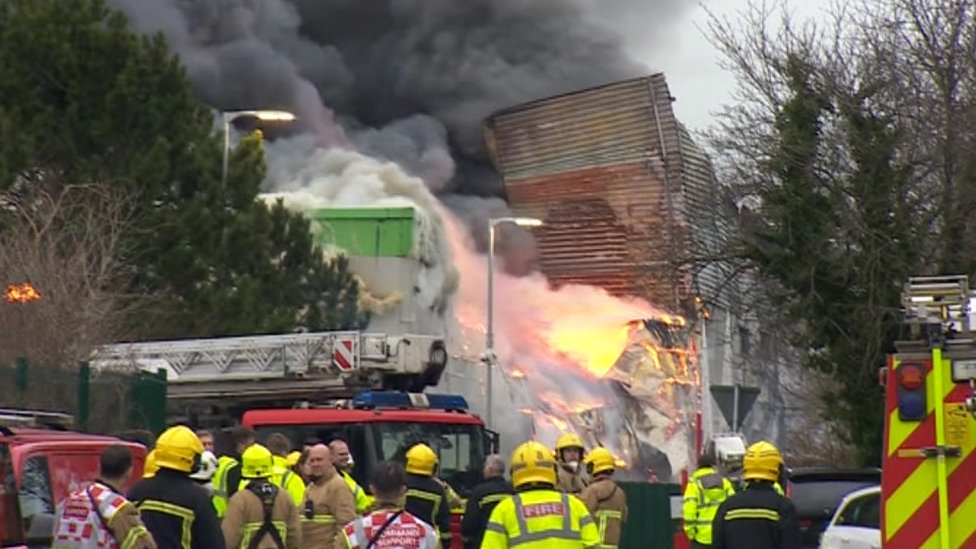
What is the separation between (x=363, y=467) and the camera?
65.2ft

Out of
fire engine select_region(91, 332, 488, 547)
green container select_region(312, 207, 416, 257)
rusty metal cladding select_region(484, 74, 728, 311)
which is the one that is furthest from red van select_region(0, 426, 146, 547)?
green container select_region(312, 207, 416, 257)

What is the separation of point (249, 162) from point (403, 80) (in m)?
19.3

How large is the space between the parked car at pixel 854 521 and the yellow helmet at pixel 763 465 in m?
3.59

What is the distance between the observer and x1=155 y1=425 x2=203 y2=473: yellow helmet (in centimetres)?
963

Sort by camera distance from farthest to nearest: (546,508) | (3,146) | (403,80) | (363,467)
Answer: (403,80), (3,146), (363,467), (546,508)

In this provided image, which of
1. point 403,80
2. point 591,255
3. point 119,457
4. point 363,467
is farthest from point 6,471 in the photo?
point 403,80

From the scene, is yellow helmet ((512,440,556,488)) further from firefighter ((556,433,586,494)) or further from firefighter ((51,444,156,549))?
firefighter ((556,433,586,494))

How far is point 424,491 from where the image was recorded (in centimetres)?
1312

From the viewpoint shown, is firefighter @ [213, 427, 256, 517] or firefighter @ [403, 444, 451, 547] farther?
firefighter @ [213, 427, 256, 517]

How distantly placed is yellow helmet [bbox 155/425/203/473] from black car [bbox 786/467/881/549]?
26.1 ft

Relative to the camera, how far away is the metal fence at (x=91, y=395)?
19.2 m

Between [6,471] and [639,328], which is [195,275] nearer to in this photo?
[639,328]

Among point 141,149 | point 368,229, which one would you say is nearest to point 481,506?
point 141,149

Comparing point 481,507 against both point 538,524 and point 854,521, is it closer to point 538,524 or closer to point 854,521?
point 854,521
